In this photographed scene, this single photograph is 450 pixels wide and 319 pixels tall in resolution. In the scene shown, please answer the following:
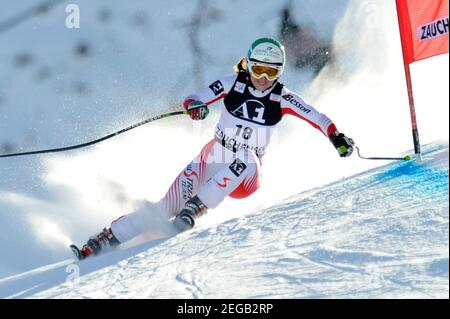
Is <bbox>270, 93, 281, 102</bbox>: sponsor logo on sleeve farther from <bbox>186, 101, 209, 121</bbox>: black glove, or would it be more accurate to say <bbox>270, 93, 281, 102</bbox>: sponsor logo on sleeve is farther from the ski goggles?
<bbox>186, 101, 209, 121</bbox>: black glove

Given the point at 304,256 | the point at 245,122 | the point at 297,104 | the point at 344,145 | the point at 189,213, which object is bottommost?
the point at 304,256

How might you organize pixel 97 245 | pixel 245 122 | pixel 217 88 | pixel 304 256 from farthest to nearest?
pixel 217 88 → pixel 245 122 → pixel 97 245 → pixel 304 256

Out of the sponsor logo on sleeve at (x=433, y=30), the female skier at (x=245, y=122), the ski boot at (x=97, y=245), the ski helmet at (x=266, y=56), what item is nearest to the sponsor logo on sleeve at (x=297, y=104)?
the female skier at (x=245, y=122)

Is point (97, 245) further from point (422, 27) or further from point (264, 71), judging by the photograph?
point (422, 27)

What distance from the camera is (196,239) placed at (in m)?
4.11

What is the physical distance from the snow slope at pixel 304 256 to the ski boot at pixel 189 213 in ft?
0.49

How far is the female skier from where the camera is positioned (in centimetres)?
472

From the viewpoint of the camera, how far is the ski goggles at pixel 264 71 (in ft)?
15.8

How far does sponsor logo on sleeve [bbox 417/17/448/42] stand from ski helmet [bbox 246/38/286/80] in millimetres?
993

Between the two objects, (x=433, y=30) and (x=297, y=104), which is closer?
(x=297, y=104)

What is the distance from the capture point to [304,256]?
3467mm

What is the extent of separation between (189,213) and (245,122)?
0.78 metres

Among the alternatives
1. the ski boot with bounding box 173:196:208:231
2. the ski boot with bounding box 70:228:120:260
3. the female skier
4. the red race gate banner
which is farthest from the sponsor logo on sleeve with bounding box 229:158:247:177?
the red race gate banner

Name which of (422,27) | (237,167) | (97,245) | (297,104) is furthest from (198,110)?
(422,27)
